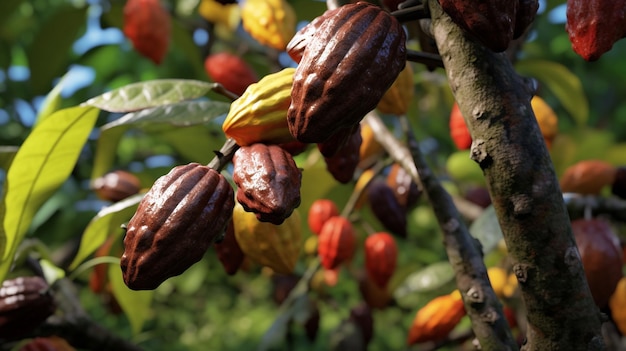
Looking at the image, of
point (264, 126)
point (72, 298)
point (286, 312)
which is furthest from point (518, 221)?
point (286, 312)

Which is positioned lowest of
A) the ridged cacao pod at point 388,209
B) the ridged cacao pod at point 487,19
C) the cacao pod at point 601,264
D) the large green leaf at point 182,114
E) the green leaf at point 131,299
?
the green leaf at point 131,299

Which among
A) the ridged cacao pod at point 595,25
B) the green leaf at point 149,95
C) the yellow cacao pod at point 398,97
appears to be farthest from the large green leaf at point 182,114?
the ridged cacao pod at point 595,25

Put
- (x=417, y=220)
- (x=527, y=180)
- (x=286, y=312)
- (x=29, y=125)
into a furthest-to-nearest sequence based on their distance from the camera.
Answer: (x=417, y=220) < (x=29, y=125) < (x=286, y=312) < (x=527, y=180)

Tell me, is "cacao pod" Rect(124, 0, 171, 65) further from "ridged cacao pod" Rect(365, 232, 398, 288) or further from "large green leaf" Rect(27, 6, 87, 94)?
"ridged cacao pod" Rect(365, 232, 398, 288)

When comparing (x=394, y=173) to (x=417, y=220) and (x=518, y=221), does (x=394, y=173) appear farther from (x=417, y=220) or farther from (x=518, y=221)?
(x=518, y=221)

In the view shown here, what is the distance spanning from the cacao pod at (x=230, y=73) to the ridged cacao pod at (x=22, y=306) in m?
0.83

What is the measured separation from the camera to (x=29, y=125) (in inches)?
96.8

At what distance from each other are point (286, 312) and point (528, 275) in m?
1.11

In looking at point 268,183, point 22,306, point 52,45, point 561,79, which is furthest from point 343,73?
point 52,45

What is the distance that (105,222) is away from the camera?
127cm

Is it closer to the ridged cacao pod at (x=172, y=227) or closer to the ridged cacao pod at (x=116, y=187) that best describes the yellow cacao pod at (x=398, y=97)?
the ridged cacao pod at (x=172, y=227)

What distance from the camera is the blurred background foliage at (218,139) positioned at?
7.16ft

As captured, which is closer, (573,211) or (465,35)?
(465,35)

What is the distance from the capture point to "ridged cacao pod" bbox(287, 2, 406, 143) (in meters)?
0.65
